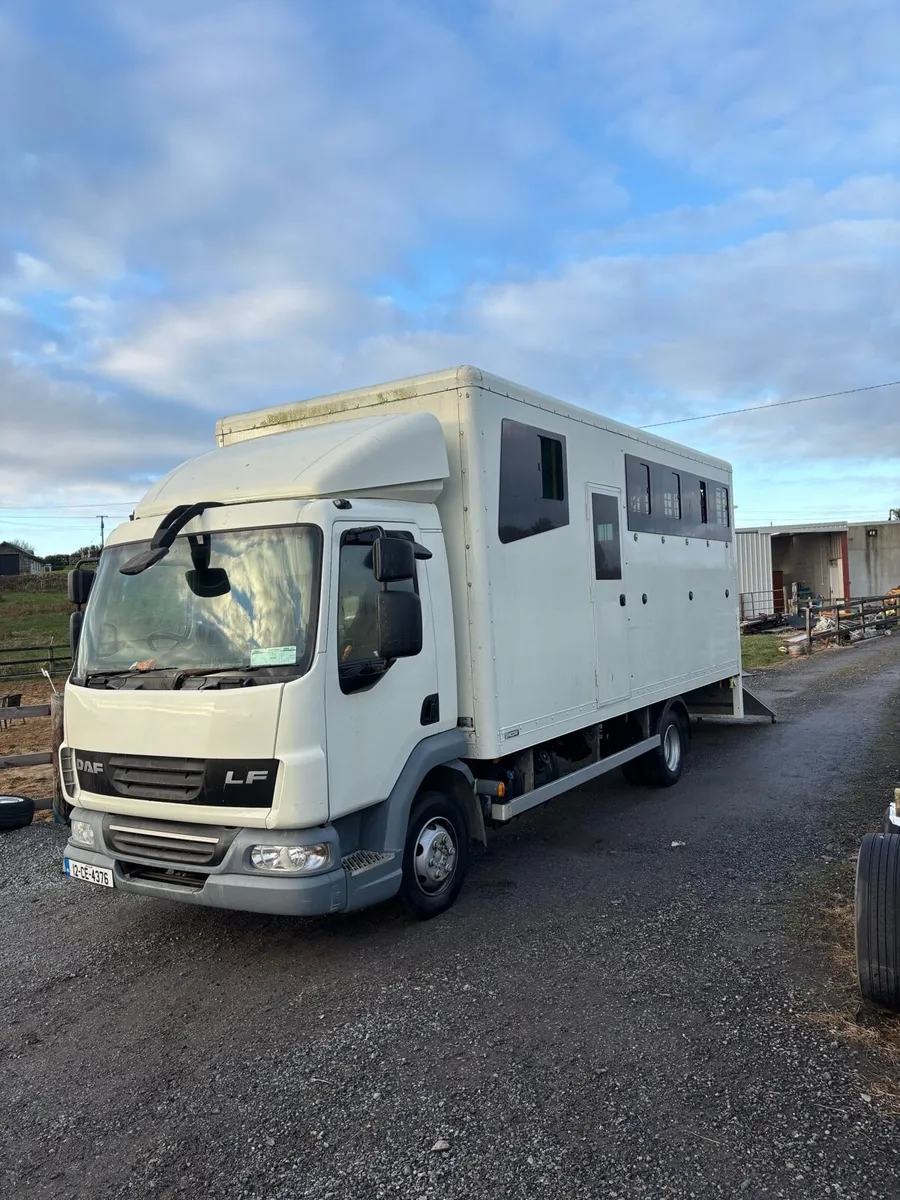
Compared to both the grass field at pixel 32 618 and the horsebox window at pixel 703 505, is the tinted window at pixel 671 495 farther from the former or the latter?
the grass field at pixel 32 618

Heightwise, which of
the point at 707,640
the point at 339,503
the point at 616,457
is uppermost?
the point at 616,457

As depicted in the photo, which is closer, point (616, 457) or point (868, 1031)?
point (868, 1031)

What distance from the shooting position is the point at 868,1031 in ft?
11.7

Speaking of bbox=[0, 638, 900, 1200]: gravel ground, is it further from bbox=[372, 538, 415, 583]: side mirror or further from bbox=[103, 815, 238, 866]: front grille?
bbox=[372, 538, 415, 583]: side mirror

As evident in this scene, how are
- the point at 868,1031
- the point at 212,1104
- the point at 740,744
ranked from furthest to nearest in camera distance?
the point at 740,744 < the point at 868,1031 < the point at 212,1104

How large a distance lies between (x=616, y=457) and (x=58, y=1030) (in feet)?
18.4

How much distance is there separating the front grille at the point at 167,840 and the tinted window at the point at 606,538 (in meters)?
3.74

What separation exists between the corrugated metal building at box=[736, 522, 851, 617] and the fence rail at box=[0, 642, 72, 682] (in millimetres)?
22058

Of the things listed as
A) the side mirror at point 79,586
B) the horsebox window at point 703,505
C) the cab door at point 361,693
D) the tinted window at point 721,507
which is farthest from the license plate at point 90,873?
the tinted window at point 721,507

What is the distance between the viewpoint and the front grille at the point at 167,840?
4.10 metres

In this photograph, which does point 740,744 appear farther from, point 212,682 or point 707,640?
point 212,682

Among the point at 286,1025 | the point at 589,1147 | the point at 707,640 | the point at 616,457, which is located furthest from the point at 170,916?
the point at 707,640

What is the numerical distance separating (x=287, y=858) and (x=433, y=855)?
1172mm

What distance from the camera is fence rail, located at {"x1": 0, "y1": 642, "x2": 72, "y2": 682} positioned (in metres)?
19.6
